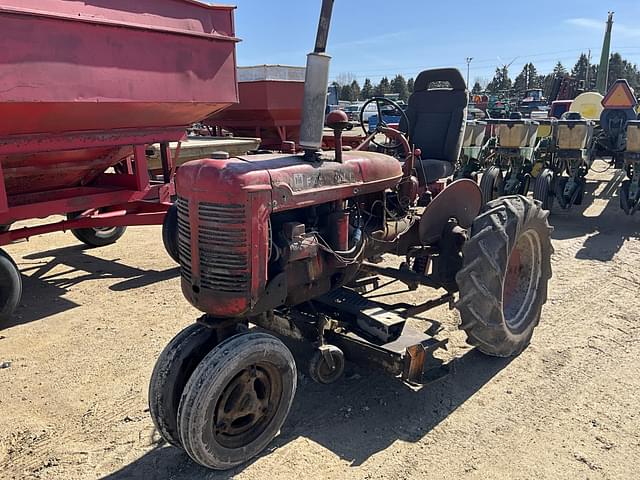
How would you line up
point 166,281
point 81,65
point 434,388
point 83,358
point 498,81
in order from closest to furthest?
point 434,388
point 83,358
point 81,65
point 166,281
point 498,81

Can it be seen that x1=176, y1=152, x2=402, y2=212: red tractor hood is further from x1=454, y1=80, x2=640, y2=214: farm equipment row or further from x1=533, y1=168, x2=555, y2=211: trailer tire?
x1=454, y1=80, x2=640, y2=214: farm equipment row

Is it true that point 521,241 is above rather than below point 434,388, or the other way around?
above

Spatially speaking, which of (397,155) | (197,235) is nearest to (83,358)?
(197,235)

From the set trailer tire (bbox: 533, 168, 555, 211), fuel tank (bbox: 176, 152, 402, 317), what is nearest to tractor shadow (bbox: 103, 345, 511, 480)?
fuel tank (bbox: 176, 152, 402, 317)

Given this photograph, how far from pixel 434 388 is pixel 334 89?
25562 mm

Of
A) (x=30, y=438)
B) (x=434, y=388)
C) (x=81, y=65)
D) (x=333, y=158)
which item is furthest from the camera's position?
(x=81, y=65)

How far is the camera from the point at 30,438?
296cm

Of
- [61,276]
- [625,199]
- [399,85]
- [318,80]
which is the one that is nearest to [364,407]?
[318,80]

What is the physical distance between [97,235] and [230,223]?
190 inches

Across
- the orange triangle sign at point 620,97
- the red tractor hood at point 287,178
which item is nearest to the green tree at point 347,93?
the orange triangle sign at point 620,97

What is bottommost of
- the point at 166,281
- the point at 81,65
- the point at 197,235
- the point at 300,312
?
the point at 166,281

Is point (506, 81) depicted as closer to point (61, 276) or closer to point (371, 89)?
point (371, 89)

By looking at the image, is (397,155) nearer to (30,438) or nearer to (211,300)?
(211,300)

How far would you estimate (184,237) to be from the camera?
274cm
